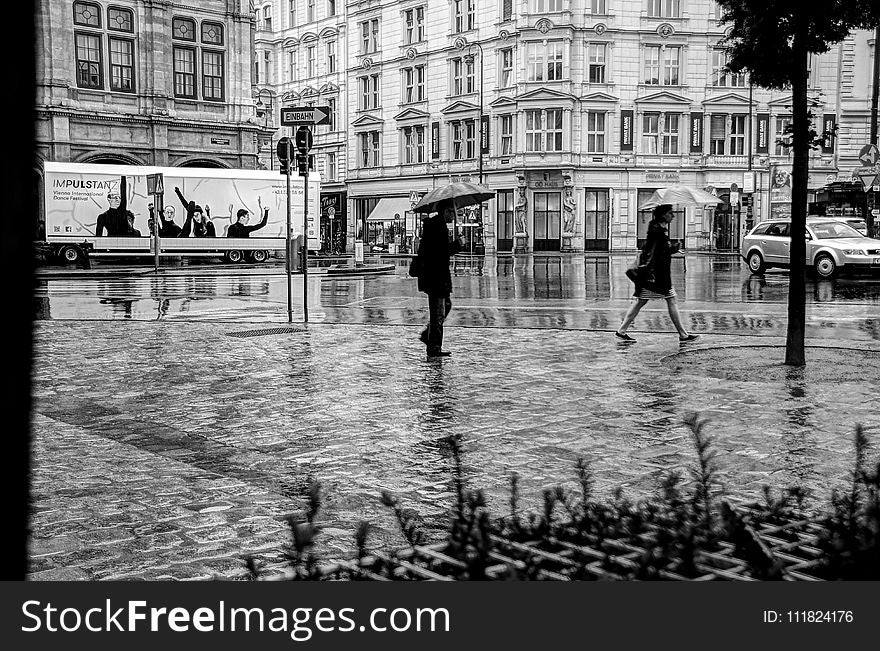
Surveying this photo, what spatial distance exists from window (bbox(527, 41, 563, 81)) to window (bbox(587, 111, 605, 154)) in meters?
3.17

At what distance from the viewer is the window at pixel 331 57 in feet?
247

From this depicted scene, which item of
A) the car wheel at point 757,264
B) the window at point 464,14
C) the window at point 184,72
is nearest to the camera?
the car wheel at point 757,264

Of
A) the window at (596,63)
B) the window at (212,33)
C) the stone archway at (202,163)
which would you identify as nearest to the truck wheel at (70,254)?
the stone archway at (202,163)

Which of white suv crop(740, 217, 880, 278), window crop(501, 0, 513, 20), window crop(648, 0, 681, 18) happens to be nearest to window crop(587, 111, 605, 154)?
window crop(648, 0, 681, 18)

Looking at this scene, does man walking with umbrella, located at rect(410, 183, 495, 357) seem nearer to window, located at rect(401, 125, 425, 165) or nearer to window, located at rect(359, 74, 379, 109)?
window, located at rect(401, 125, 425, 165)

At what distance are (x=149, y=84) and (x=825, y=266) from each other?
3036cm

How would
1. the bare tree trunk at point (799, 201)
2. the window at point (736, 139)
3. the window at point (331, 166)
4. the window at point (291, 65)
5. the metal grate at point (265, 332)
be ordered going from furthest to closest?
the window at point (291, 65)
the window at point (331, 166)
the window at point (736, 139)
the metal grate at point (265, 332)
the bare tree trunk at point (799, 201)

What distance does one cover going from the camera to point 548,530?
3.70 meters

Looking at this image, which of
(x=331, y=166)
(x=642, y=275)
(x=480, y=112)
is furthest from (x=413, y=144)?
(x=642, y=275)

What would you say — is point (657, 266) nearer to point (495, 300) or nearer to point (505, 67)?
point (495, 300)

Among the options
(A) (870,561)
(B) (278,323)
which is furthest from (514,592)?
(B) (278,323)

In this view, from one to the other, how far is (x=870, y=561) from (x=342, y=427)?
18.0ft

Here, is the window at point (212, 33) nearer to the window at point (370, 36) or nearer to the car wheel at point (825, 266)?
the window at point (370, 36)

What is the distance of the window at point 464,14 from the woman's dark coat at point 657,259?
178 feet
